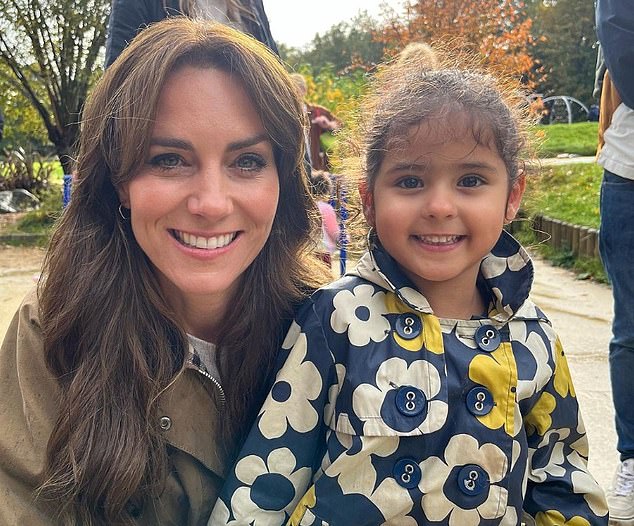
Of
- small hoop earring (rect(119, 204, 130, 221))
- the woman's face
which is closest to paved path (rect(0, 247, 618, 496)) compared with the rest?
the woman's face

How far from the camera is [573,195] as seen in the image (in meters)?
8.17

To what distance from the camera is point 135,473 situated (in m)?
1.41

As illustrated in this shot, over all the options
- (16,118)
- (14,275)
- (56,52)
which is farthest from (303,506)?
(16,118)

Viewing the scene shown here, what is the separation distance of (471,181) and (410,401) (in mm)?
477

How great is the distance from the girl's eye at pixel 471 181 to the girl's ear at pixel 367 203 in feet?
0.69

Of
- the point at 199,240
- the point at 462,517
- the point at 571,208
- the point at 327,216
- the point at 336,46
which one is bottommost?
the point at 336,46

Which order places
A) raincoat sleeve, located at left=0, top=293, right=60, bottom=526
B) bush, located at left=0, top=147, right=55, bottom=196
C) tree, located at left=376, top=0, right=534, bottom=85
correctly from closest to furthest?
1. raincoat sleeve, located at left=0, top=293, right=60, bottom=526
2. bush, located at left=0, top=147, right=55, bottom=196
3. tree, located at left=376, top=0, right=534, bottom=85

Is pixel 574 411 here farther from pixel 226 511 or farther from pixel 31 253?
pixel 31 253

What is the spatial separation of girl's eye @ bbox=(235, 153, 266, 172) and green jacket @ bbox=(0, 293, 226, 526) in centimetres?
42

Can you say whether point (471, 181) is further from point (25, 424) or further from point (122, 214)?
point (25, 424)

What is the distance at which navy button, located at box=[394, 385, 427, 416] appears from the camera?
57.0 inches

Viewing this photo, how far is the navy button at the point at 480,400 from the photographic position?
1478 millimetres

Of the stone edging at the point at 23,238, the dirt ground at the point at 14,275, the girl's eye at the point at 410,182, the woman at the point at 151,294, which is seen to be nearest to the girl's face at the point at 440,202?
the girl's eye at the point at 410,182

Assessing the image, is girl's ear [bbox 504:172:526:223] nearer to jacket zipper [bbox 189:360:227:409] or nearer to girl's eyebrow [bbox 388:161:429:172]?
girl's eyebrow [bbox 388:161:429:172]
